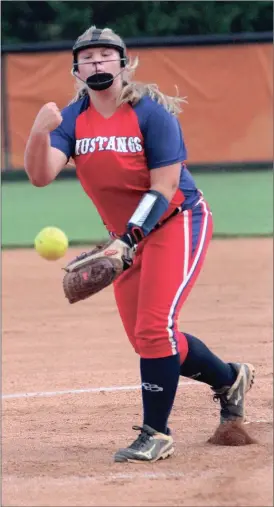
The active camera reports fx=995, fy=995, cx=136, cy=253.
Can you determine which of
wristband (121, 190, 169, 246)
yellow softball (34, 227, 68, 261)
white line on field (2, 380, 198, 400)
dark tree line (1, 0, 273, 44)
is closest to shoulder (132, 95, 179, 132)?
wristband (121, 190, 169, 246)

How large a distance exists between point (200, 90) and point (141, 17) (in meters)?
5.21

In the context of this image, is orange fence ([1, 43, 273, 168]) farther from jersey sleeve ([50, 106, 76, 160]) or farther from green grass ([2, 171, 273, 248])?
jersey sleeve ([50, 106, 76, 160])

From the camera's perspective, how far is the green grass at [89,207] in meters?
12.6

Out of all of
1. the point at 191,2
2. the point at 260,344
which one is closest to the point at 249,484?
the point at 260,344

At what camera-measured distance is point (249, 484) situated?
364 centimetres

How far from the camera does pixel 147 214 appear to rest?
3.93 m

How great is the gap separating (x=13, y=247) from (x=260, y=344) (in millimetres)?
5910

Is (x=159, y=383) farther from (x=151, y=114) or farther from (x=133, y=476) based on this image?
(x=151, y=114)

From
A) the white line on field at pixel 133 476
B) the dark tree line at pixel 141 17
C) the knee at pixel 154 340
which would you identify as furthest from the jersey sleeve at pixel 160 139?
the dark tree line at pixel 141 17

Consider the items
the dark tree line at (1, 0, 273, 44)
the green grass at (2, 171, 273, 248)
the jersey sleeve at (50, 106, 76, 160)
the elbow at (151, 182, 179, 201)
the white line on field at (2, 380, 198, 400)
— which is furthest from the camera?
the dark tree line at (1, 0, 273, 44)

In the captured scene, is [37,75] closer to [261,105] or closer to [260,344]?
[261,105]

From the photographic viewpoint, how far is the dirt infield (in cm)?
370

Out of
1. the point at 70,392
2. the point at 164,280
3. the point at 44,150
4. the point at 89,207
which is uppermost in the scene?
the point at 44,150

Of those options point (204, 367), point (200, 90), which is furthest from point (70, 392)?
point (200, 90)
